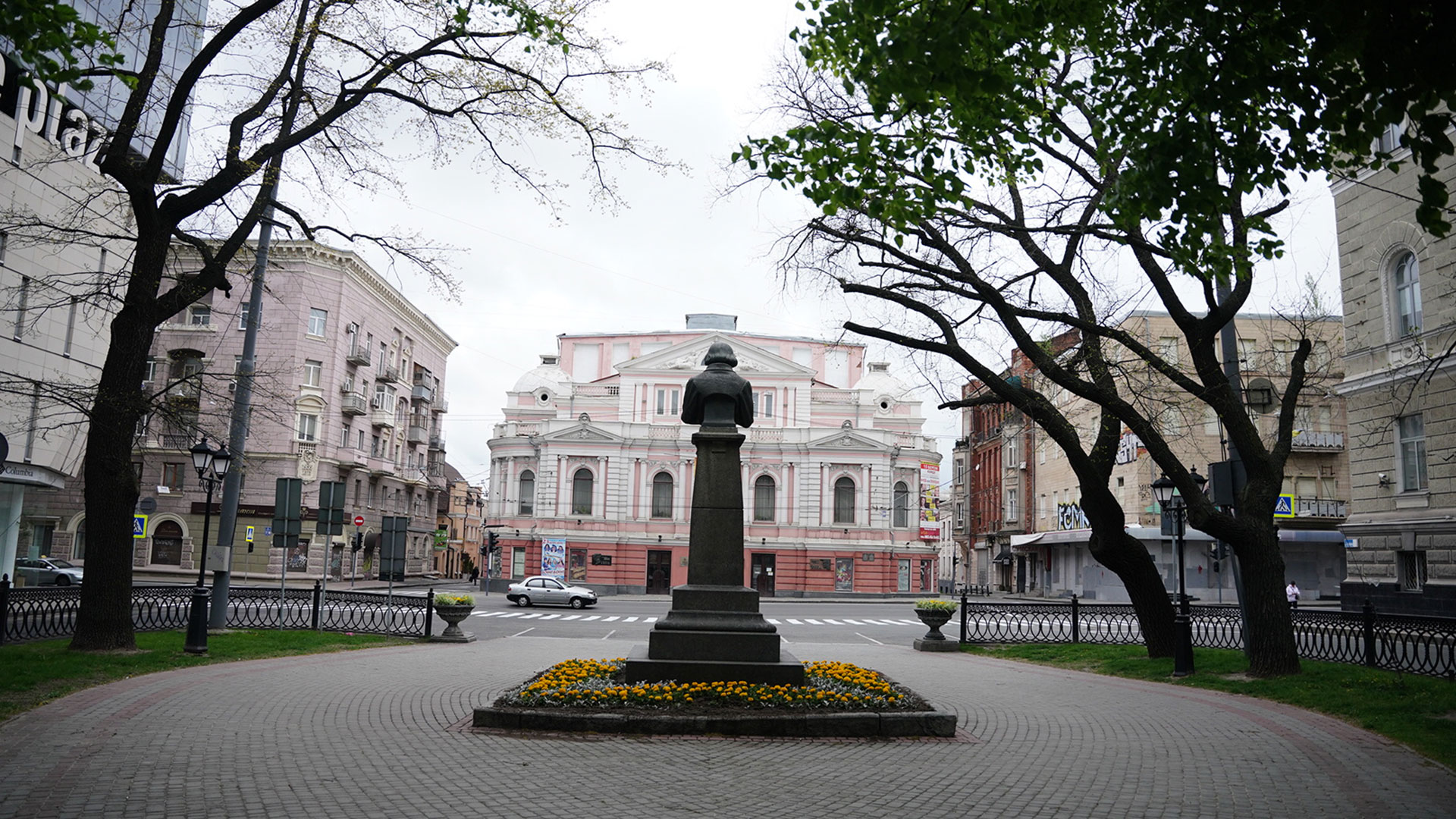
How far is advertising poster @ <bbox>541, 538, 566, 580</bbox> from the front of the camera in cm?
5647

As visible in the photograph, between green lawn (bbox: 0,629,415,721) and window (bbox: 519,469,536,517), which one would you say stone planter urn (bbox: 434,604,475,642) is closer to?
green lawn (bbox: 0,629,415,721)

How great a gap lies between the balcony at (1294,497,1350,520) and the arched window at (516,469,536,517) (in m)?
41.1

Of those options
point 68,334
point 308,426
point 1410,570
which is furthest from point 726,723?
point 308,426

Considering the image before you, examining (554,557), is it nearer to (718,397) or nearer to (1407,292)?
(1407,292)

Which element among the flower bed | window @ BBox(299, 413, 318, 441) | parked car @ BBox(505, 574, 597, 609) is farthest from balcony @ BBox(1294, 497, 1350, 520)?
window @ BBox(299, 413, 318, 441)

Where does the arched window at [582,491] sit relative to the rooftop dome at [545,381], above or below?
below

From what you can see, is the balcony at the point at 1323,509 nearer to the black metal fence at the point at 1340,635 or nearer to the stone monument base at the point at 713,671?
the black metal fence at the point at 1340,635

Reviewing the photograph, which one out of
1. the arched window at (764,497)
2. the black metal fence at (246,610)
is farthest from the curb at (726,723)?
the arched window at (764,497)

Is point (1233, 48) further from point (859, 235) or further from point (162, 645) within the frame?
point (162, 645)

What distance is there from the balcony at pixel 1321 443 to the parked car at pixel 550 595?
115ft

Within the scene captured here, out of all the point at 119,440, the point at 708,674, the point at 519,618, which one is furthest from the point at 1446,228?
the point at 519,618

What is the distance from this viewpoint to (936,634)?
2127 cm

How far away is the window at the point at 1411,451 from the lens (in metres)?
22.2

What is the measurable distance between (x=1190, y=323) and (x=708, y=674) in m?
9.32
